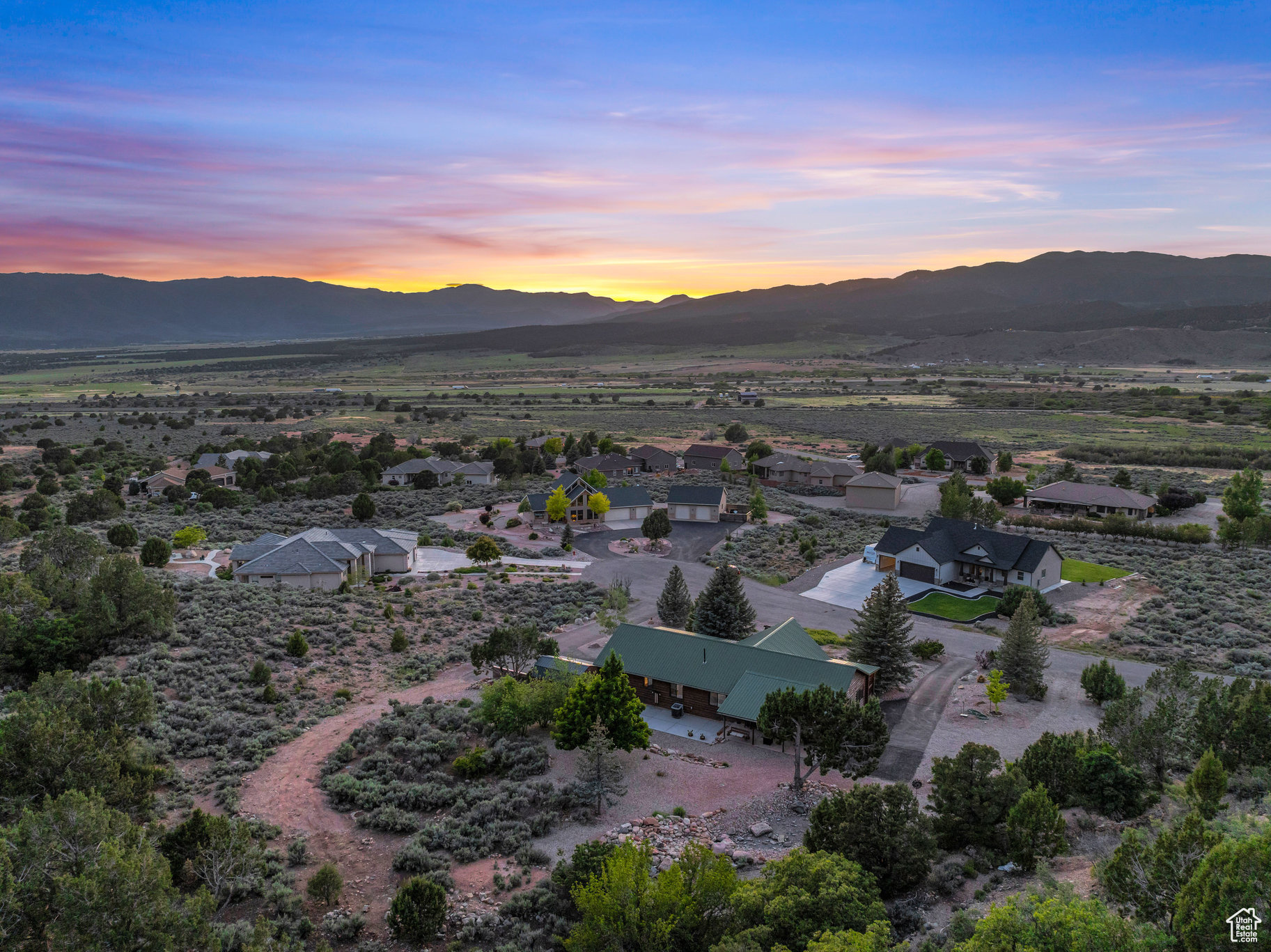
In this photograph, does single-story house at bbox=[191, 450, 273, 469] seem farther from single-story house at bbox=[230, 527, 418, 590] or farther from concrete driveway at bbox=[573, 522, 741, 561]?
concrete driveway at bbox=[573, 522, 741, 561]

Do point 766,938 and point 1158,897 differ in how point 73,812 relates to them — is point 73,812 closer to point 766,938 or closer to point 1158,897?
point 766,938

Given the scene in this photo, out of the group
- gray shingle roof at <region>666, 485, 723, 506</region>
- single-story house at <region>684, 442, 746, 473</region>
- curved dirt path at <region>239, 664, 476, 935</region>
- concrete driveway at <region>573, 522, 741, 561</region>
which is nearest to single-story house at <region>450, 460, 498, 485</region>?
concrete driveway at <region>573, 522, 741, 561</region>

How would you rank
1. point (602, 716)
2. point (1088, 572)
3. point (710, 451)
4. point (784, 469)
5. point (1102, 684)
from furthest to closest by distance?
point (710, 451) < point (784, 469) < point (1088, 572) < point (1102, 684) < point (602, 716)

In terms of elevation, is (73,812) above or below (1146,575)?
above

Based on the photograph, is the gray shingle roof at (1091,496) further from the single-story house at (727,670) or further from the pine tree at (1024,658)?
the single-story house at (727,670)

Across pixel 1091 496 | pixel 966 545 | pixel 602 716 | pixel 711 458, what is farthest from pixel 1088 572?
pixel 711 458

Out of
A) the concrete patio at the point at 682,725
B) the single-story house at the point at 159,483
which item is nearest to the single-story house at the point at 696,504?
Answer: the concrete patio at the point at 682,725

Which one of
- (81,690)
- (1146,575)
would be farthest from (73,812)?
(1146,575)

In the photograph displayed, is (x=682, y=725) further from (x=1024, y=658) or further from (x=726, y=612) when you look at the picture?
(x=1024, y=658)
